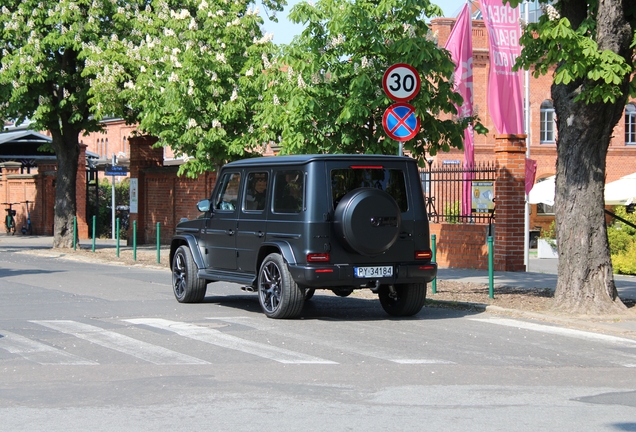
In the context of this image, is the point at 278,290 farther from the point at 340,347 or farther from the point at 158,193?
the point at 158,193

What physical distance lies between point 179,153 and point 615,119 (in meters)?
12.9

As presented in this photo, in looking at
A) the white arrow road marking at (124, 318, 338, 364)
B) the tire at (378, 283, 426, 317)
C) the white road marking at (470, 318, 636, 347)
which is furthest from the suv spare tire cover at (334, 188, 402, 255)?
the white arrow road marking at (124, 318, 338, 364)

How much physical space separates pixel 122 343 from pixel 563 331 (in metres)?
5.16

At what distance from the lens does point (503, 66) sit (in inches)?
835

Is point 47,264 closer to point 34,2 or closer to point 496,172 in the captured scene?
point 34,2

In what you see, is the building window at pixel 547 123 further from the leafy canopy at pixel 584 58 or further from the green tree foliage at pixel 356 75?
the leafy canopy at pixel 584 58

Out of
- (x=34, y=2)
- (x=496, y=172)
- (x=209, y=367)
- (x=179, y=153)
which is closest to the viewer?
(x=209, y=367)

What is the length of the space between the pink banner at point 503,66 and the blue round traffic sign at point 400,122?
6.75 metres

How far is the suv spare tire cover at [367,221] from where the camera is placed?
462 inches

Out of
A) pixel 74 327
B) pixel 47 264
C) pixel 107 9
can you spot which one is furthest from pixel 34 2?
pixel 74 327

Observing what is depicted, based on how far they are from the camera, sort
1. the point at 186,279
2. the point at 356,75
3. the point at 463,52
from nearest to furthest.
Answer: the point at 186,279
the point at 356,75
the point at 463,52

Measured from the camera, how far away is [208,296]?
15.6m

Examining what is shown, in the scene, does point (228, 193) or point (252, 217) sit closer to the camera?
point (252, 217)

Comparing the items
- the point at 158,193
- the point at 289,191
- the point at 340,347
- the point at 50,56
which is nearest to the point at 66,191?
the point at 158,193
